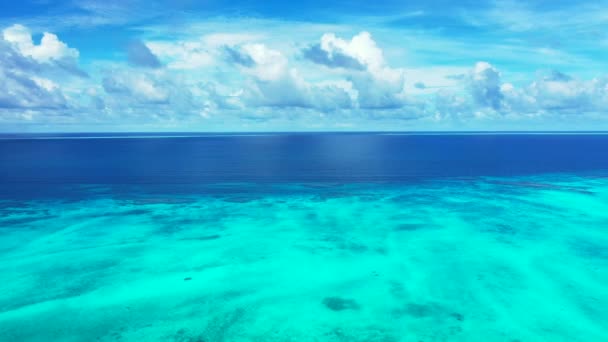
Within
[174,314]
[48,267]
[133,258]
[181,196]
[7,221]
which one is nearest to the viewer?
[174,314]

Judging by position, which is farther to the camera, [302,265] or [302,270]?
[302,265]

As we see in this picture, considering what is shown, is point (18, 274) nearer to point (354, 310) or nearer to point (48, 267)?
point (48, 267)

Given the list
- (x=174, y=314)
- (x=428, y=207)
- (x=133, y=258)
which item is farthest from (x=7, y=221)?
(x=428, y=207)
